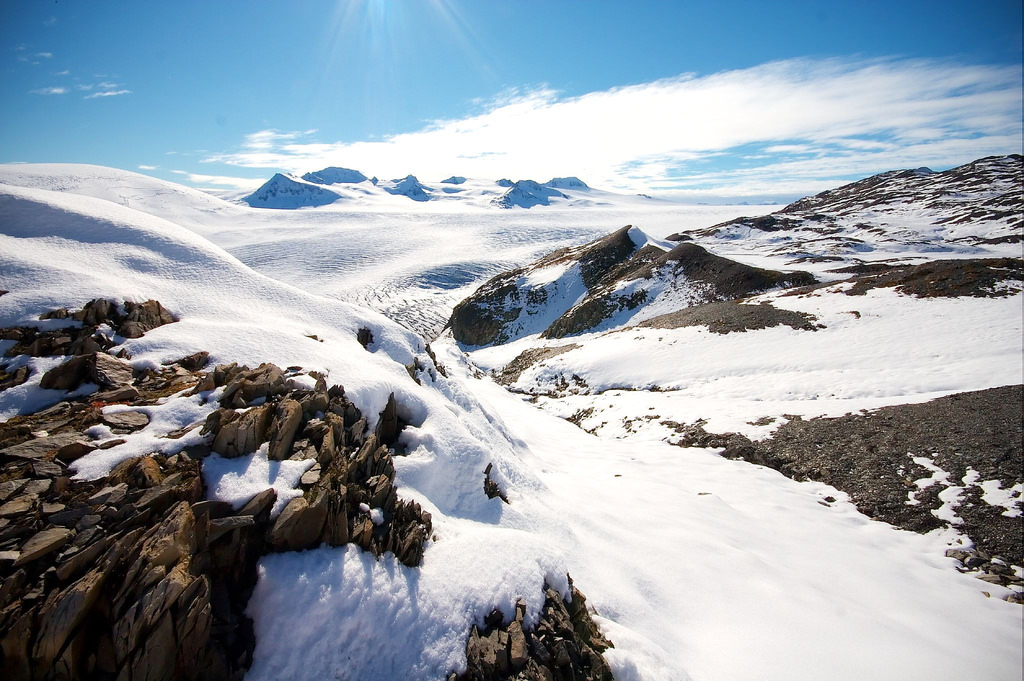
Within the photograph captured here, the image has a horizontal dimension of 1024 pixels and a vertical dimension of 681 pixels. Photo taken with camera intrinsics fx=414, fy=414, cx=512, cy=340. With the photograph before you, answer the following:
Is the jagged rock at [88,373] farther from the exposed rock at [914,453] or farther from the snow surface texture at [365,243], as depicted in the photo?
the snow surface texture at [365,243]

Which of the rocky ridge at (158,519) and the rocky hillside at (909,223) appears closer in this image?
the rocky ridge at (158,519)

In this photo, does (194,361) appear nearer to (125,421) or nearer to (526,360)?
(125,421)

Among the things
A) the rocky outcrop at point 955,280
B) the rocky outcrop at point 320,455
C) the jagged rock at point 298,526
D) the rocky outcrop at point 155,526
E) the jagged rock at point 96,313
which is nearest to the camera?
the rocky outcrop at point 155,526

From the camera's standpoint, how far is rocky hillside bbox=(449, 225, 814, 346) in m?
45.7

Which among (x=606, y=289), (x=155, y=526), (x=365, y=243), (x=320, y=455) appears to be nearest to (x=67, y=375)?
(x=155, y=526)

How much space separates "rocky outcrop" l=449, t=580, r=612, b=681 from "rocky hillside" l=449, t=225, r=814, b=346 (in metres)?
40.2

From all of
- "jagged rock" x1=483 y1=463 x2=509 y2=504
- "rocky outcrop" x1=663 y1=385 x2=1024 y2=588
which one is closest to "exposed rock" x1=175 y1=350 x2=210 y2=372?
"jagged rock" x1=483 y1=463 x2=509 y2=504

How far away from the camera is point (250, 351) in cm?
1008

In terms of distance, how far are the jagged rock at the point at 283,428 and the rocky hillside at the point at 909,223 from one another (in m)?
71.3

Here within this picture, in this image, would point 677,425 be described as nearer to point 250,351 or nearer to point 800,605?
point 800,605

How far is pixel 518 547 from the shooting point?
7668 mm

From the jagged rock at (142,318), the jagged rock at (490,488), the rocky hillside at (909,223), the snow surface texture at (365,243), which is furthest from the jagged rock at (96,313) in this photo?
the rocky hillside at (909,223)

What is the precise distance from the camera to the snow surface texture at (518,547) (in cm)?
595

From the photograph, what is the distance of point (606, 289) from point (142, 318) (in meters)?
47.0
